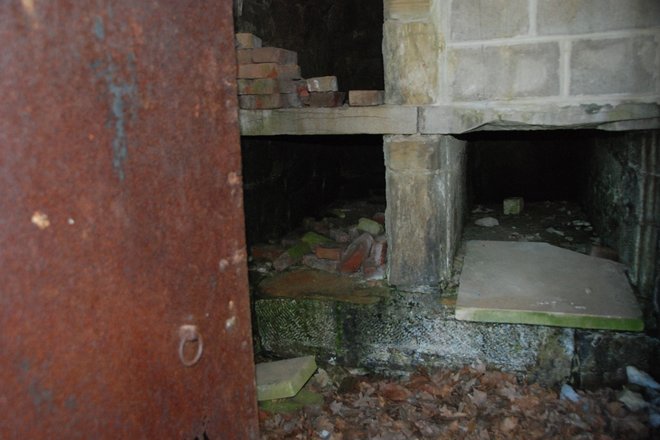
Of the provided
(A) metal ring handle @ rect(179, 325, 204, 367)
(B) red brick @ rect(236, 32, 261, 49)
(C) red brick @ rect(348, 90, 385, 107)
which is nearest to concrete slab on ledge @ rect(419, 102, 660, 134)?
(C) red brick @ rect(348, 90, 385, 107)

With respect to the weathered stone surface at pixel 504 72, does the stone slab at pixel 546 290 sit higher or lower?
lower

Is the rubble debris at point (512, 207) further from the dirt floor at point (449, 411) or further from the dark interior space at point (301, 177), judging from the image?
the dirt floor at point (449, 411)

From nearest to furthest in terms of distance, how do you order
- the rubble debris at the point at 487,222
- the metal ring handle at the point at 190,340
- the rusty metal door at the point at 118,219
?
the rusty metal door at the point at 118,219 → the metal ring handle at the point at 190,340 → the rubble debris at the point at 487,222

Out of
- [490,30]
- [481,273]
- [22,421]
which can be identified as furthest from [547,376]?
[22,421]

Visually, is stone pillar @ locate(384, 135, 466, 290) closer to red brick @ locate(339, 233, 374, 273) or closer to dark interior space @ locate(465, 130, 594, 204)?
red brick @ locate(339, 233, 374, 273)

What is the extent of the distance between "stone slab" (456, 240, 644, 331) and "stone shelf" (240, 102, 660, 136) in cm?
83

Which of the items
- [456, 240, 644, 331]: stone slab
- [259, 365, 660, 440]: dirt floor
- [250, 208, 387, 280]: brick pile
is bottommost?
[259, 365, 660, 440]: dirt floor

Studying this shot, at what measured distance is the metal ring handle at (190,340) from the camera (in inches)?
50.6

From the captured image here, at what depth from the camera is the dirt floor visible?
239 cm

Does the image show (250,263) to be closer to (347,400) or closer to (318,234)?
(318,234)

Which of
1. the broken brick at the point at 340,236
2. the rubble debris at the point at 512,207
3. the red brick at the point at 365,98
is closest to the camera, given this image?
the red brick at the point at 365,98

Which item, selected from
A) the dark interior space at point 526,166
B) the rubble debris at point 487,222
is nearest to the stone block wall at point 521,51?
the rubble debris at point 487,222

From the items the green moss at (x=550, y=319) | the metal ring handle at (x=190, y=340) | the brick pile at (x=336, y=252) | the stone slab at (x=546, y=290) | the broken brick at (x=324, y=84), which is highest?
the broken brick at (x=324, y=84)

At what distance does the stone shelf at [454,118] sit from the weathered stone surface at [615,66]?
0.27 feet
